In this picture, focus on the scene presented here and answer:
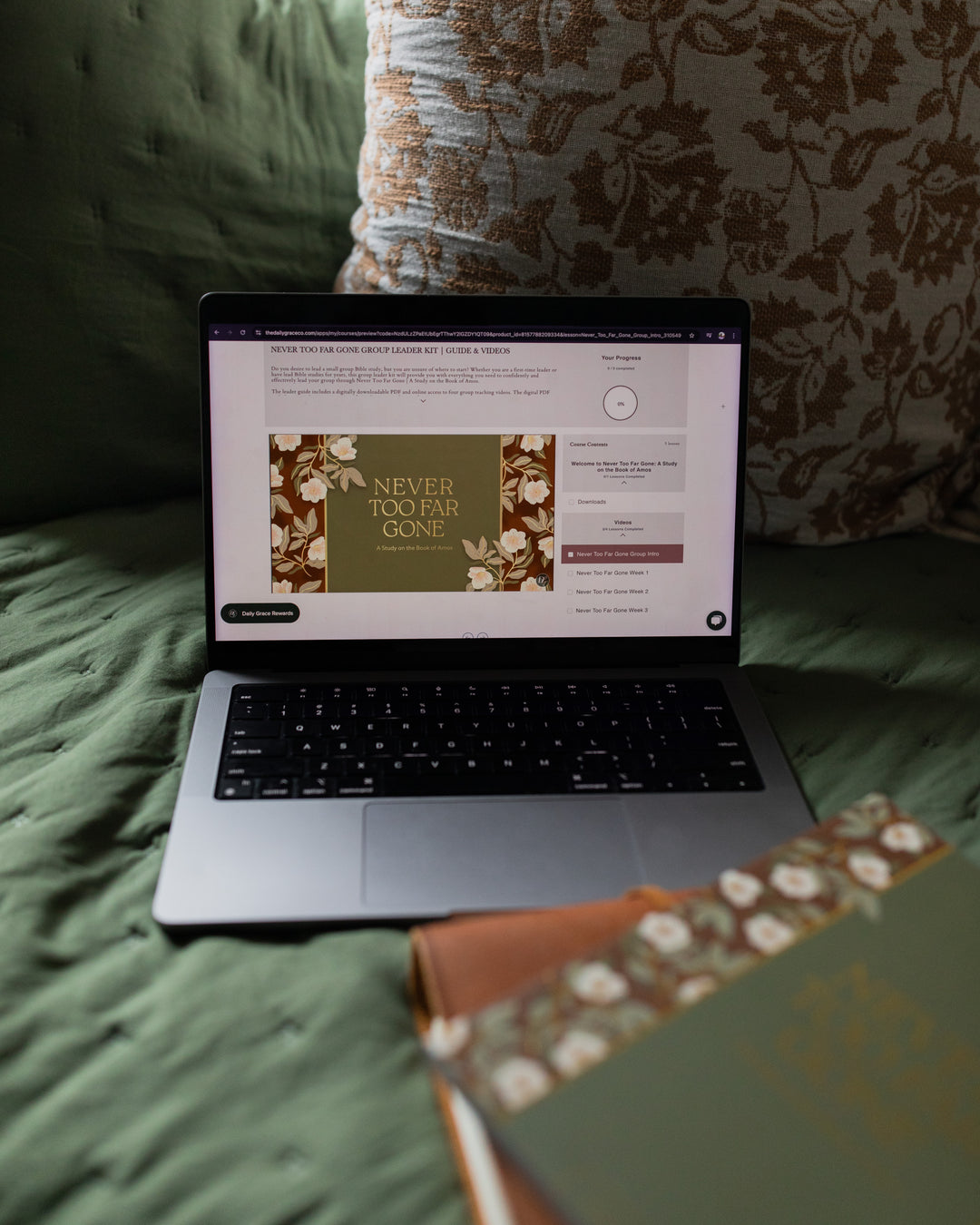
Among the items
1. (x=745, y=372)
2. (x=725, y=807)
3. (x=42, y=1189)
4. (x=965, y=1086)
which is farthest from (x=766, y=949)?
(x=745, y=372)

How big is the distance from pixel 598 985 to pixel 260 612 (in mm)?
421

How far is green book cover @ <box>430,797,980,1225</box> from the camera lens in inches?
14.1

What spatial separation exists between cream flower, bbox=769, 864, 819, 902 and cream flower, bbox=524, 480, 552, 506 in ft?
1.15

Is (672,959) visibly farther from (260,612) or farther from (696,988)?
(260,612)

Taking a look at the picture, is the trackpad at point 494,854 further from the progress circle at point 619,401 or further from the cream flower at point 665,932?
the progress circle at point 619,401

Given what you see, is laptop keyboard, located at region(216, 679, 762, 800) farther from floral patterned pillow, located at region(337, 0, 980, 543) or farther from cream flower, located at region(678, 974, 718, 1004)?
floral patterned pillow, located at region(337, 0, 980, 543)

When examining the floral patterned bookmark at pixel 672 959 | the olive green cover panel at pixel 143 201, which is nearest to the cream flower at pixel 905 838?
the floral patterned bookmark at pixel 672 959

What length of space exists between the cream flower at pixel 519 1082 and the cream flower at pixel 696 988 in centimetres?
7

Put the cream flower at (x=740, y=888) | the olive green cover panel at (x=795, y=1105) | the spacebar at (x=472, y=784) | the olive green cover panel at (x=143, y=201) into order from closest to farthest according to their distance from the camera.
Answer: the olive green cover panel at (x=795, y=1105)
the cream flower at (x=740, y=888)
the spacebar at (x=472, y=784)
the olive green cover panel at (x=143, y=201)

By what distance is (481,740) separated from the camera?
673 mm

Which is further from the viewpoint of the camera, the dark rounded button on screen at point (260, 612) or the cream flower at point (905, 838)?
the dark rounded button on screen at point (260, 612)

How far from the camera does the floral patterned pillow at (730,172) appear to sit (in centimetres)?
81

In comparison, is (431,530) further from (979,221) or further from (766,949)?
(979,221)

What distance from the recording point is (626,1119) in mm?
366
